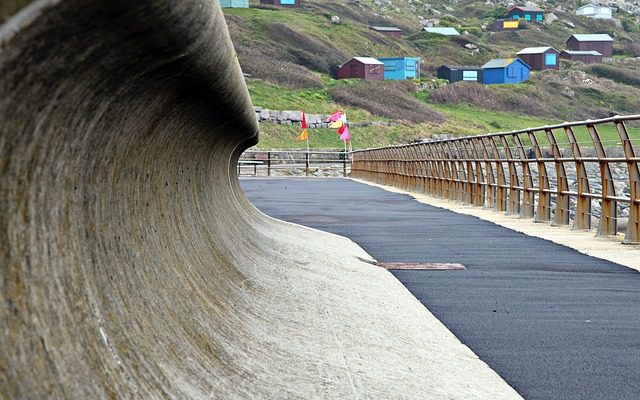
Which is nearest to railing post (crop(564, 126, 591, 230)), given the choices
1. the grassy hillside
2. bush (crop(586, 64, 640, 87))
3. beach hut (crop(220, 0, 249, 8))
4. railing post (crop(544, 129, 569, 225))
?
railing post (crop(544, 129, 569, 225))

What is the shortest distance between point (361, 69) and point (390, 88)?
4.78 m

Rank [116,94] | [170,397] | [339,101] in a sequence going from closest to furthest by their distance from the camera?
[116,94] → [170,397] → [339,101]

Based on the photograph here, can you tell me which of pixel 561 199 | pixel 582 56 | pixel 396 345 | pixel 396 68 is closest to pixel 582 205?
pixel 561 199

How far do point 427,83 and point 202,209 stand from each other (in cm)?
13118

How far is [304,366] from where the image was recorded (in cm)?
445

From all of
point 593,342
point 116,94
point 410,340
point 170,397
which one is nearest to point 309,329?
point 410,340

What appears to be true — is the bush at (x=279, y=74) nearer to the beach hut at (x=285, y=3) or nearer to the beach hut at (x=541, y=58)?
the beach hut at (x=541, y=58)

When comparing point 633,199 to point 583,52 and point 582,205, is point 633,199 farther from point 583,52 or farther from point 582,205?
point 583,52

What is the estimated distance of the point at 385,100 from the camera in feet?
399

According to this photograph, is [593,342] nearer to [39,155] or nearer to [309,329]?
[309,329]

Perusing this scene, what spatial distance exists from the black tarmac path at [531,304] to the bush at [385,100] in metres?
99.1

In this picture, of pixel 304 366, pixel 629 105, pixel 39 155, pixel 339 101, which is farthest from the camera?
pixel 629 105

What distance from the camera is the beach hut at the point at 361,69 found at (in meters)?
130

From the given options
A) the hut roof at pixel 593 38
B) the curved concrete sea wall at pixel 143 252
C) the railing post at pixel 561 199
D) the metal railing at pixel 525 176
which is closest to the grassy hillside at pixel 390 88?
the hut roof at pixel 593 38
